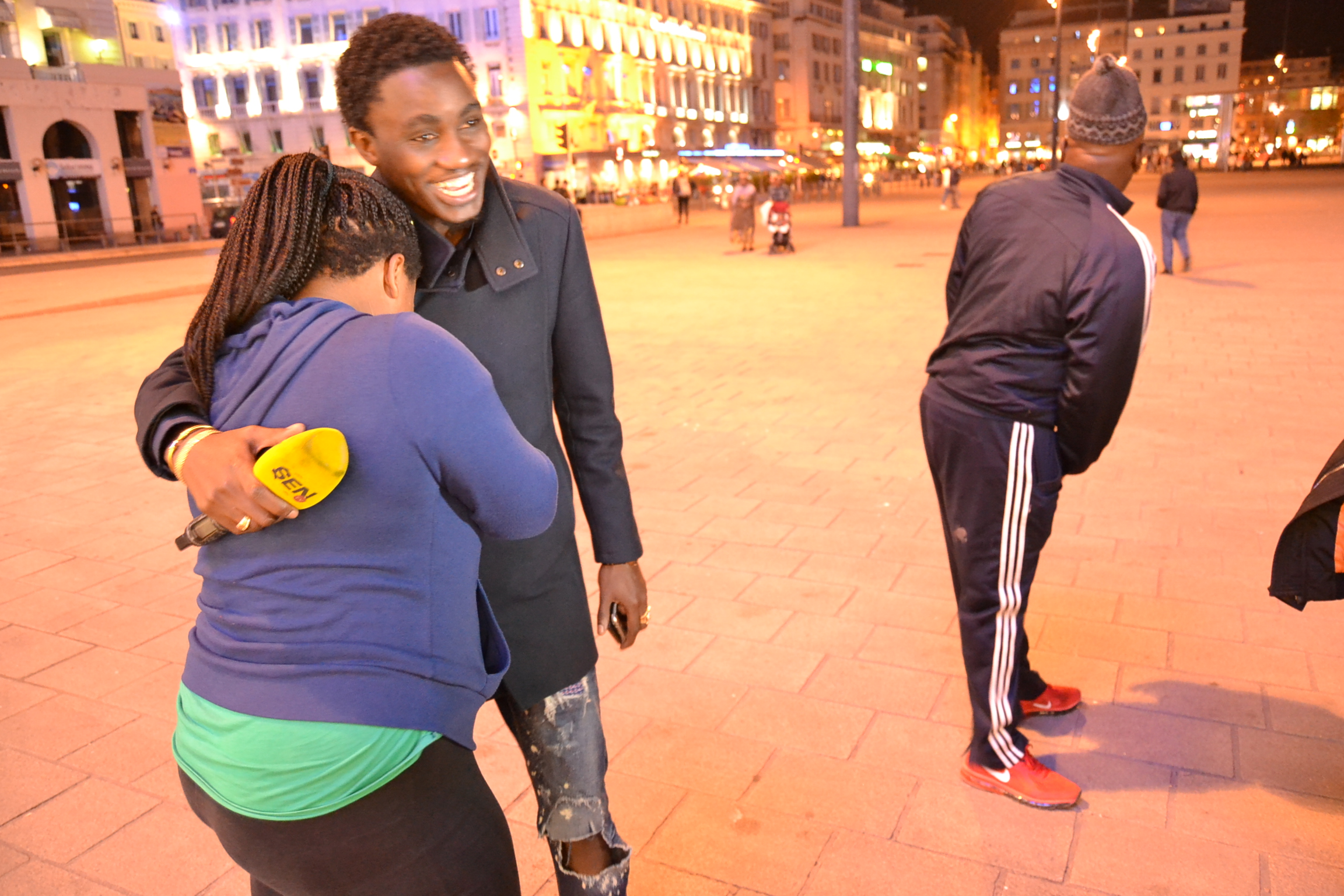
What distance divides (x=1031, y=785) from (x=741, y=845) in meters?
0.90

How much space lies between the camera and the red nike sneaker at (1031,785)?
298 centimetres

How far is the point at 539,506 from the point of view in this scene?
1474 mm

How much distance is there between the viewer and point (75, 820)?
3139 millimetres

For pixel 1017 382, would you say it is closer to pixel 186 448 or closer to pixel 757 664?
pixel 757 664

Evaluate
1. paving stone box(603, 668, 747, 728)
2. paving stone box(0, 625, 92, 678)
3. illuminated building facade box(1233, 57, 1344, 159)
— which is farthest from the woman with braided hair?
illuminated building facade box(1233, 57, 1344, 159)

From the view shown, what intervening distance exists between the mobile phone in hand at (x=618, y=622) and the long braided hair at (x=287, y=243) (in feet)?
3.16

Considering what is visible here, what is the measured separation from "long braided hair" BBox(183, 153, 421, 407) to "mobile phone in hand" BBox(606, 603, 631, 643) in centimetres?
96

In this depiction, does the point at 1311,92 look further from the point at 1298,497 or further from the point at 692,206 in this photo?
the point at 1298,497

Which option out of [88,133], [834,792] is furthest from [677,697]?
[88,133]

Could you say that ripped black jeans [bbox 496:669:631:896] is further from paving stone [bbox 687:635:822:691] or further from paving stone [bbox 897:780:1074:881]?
paving stone [bbox 687:635:822:691]

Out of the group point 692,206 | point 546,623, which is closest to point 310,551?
point 546,623

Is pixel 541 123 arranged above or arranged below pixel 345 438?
above

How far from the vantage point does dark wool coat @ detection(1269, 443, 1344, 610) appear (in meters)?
2.18

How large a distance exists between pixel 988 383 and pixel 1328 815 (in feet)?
5.21
